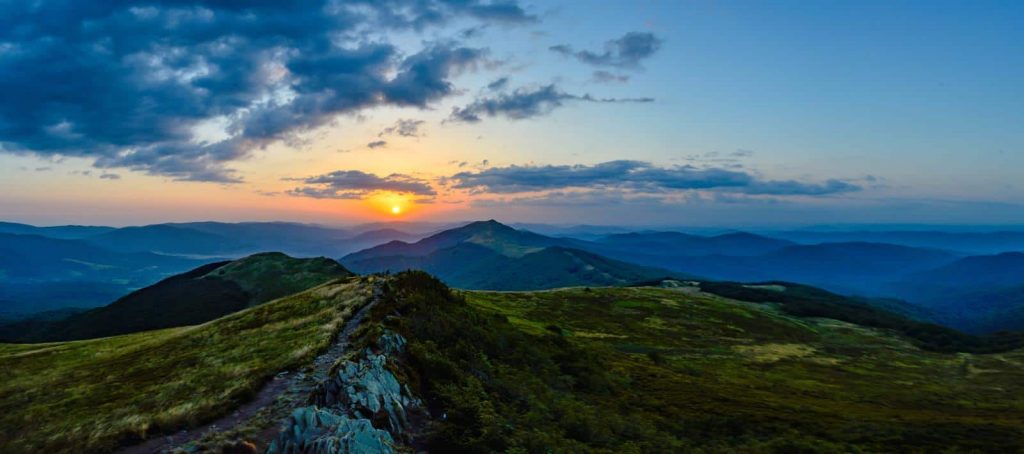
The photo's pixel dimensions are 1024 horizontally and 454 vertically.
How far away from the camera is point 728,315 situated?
14600 centimetres

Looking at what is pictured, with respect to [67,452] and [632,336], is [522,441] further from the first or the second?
[632,336]

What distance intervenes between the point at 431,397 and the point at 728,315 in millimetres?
139885

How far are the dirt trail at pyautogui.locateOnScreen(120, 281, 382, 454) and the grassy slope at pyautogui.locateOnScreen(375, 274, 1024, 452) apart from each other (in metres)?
5.52

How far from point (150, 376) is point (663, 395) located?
4536 cm

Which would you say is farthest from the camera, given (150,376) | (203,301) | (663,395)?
(203,301)

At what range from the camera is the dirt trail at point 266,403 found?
2144 cm

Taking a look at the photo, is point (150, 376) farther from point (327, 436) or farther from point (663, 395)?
point (663, 395)

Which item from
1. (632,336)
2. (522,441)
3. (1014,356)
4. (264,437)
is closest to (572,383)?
(522,441)

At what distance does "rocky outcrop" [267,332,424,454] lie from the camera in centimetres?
1909

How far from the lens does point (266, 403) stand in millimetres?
25203

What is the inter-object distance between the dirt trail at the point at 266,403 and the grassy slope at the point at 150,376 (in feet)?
2.03

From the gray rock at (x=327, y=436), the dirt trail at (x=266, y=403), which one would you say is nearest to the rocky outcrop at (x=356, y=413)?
the gray rock at (x=327, y=436)

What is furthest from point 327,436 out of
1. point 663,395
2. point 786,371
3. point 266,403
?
point 786,371

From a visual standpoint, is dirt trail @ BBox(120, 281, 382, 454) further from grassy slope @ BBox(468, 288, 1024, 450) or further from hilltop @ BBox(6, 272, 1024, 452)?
grassy slope @ BBox(468, 288, 1024, 450)
